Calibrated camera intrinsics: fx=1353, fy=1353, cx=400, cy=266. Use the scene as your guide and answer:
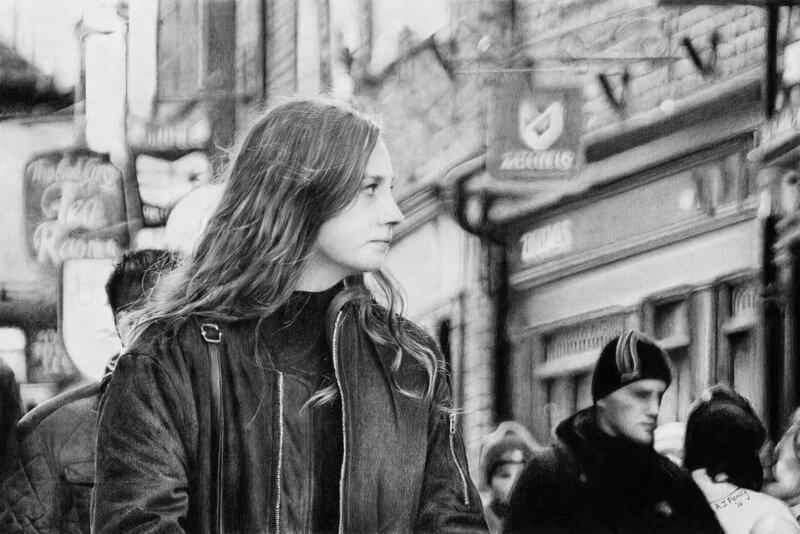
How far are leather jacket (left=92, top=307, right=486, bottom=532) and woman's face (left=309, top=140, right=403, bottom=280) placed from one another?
20cm

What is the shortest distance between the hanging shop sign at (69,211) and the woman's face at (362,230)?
160cm

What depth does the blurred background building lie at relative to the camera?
16.8 ft

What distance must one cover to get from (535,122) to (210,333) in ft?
6.79

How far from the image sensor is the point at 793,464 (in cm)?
521

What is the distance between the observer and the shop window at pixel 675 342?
5.12 metres

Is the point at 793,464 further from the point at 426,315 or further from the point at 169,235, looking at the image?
the point at 169,235

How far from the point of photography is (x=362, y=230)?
3.75 metres

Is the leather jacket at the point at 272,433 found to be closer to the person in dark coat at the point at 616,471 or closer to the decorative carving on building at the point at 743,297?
the person in dark coat at the point at 616,471

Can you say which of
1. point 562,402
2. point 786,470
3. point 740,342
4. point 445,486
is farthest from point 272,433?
point 786,470

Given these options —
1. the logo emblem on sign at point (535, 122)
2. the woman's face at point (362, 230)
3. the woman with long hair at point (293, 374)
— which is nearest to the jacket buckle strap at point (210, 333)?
the woman with long hair at point (293, 374)

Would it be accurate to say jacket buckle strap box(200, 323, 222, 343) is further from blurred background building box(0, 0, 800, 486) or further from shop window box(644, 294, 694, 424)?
shop window box(644, 294, 694, 424)

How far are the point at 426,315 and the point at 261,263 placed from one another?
160 centimetres

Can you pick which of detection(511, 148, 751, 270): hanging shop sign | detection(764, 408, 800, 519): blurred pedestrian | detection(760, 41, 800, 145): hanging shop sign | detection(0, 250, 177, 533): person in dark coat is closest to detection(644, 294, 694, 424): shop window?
detection(511, 148, 751, 270): hanging shop sign
